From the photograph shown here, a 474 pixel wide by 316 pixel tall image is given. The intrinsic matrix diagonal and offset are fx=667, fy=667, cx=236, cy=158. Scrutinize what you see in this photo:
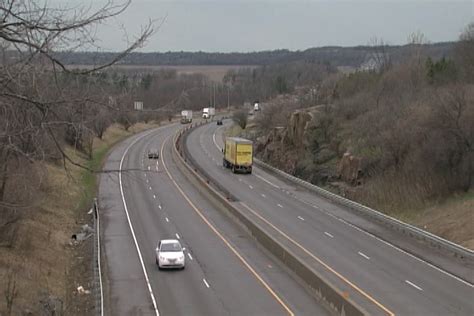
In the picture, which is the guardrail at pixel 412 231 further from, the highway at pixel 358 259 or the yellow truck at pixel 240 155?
the yellow truck at pixel 240 155

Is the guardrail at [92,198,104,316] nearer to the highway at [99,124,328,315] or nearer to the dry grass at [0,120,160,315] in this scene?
the highway at [99,124,328,315]

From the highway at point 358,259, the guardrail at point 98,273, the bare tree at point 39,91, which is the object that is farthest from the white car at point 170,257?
the bare tree at point 39,91

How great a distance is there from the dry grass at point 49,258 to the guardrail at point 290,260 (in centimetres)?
870

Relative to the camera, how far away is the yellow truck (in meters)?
64.9

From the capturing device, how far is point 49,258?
3269 cm

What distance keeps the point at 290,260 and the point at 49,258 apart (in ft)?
39.0

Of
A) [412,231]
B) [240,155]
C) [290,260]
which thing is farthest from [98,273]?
[240,155]

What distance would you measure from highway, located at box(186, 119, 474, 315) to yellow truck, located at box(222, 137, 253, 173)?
758 cm

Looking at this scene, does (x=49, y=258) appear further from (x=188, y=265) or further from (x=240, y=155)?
(x=240, y=155)

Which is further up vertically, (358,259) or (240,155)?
(358,259)

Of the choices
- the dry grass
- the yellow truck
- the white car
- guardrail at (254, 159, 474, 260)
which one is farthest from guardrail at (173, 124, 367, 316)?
the dry grass

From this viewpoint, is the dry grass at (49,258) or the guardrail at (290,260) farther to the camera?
the dry grass at (49,258)

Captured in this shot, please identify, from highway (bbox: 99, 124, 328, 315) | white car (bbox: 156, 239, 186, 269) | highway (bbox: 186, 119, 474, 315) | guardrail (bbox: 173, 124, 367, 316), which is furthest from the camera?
white car (bbox: 156, 239, 186, 269)

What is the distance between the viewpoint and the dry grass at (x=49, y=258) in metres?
25.2
